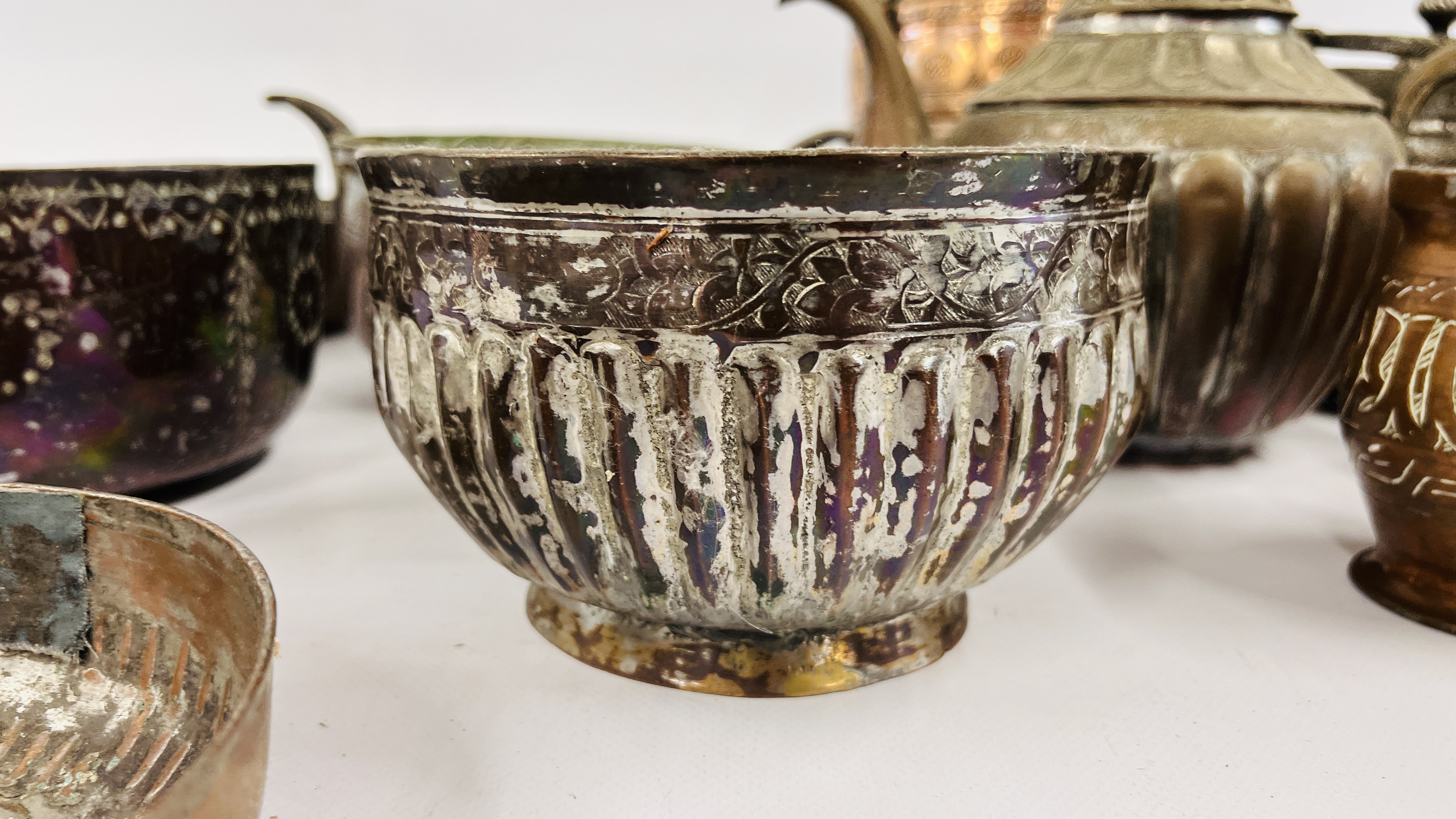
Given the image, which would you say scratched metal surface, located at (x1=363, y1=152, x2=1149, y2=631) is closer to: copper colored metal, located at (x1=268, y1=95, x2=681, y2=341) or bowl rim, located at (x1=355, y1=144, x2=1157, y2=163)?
bowl rim, located at (x1=355, y1=144, x2=1157, y2=163)

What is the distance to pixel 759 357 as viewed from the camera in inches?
17.6

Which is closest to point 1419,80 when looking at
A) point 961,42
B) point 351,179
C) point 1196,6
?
point 1196,6

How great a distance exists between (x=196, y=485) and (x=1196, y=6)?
85cm

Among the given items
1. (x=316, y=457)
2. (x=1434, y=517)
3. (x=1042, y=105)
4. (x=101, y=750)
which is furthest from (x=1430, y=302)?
(x=316, y=457)

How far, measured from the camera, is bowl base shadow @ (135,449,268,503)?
2.67ft

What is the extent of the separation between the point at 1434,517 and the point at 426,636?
0.59 meters

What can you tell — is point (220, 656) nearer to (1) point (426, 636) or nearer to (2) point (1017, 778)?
(1) point (426, 636)

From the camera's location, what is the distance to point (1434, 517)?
0.61 meters

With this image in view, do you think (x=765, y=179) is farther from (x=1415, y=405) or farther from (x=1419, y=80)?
→ (x=1419, y=80)

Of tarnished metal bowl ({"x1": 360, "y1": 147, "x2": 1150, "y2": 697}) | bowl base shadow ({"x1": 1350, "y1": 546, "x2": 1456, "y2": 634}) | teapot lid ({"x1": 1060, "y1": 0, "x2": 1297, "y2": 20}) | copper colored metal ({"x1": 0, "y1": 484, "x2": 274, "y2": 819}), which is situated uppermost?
teapot lid ({"x1": 1060, "y1": 0, "x2": 1297, "y2": 20})

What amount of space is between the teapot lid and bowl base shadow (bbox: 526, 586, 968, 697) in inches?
19.6

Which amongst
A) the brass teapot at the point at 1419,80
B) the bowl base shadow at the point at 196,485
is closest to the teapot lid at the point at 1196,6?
the brass teapot at the point at 1419,80

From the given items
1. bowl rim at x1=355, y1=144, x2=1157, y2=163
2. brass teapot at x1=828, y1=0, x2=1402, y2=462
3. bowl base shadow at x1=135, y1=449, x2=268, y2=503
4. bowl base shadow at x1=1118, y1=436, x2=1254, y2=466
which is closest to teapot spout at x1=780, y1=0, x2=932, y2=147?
brass teapot at x1=828, y1=0, x2=1402, y2=462

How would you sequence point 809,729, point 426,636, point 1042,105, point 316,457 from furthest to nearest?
point 316,457, point 1042,105, point 426,636, point 809,729
